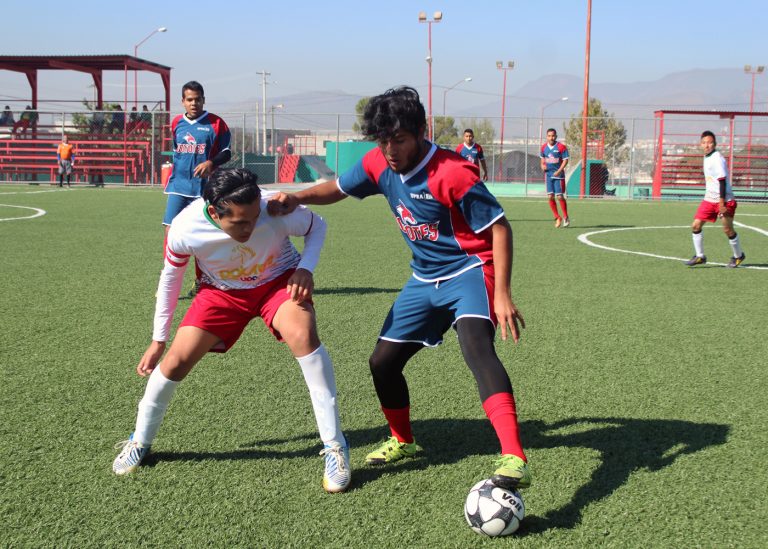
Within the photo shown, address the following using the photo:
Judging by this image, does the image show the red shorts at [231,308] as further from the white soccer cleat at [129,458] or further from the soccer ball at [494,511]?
the soccer ball at [494,511]

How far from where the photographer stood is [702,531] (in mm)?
3232

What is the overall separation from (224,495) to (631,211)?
69.5ft

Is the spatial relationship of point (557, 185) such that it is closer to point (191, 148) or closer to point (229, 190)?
point (191, 148)

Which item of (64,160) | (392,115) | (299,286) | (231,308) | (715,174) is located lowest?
(231,308)

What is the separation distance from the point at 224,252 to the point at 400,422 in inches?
48.2

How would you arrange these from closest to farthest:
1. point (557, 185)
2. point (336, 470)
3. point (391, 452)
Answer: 1. point (336, 470)
2. point (391, 452)
3. point (557, 185)

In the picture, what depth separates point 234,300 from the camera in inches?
155

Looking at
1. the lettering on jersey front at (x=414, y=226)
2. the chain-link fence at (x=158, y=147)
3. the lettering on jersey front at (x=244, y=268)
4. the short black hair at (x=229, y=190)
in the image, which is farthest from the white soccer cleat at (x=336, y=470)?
the chain-link fence at (x=158, y=147)

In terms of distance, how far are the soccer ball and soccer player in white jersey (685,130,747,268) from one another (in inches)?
354

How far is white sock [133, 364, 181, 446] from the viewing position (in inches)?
152

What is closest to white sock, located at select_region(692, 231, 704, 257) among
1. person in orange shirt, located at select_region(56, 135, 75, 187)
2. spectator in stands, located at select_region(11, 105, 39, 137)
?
person in orange shirt, located at select_region(56, 135, 75, 187)

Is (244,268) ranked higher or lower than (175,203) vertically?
lower

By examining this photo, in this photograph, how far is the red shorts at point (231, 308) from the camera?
3879mm

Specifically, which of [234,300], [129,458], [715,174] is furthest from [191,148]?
[715,174]
